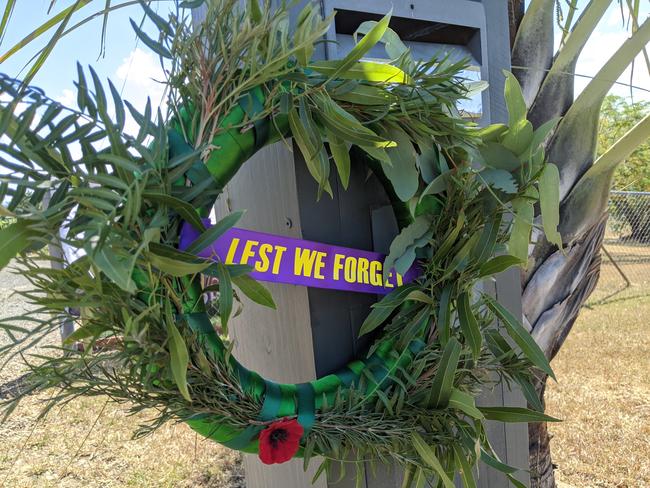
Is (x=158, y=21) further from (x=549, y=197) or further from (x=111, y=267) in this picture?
(x=549, y=197)

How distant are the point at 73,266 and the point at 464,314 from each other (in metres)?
0.64

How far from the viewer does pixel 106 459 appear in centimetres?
283

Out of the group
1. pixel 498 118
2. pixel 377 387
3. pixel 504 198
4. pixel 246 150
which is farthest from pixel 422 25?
pixel 377 387

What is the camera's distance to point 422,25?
1.26 m

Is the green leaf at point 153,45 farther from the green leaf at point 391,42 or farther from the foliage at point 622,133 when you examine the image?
the foliage at point 622,133

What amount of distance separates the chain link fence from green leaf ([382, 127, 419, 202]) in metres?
6.50

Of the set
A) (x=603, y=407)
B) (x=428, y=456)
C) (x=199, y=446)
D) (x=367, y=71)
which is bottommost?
(x=603, y=407)

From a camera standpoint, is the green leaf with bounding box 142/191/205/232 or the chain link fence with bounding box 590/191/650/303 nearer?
the green leaf with bounding box 142/191/205/232

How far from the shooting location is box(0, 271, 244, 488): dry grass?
2607 millimetres

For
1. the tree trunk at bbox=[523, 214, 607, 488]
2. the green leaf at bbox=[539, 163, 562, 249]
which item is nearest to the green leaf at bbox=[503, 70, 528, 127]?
the green leaf at bbox=[539, 163, 562, 249]

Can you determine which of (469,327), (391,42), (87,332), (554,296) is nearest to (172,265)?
(87,332)

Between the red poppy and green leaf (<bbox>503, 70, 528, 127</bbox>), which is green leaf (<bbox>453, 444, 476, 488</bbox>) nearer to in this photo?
the red poppy

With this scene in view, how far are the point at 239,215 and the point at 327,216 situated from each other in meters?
0.49

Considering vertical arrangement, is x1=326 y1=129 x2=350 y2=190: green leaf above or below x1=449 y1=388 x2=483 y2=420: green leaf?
above
